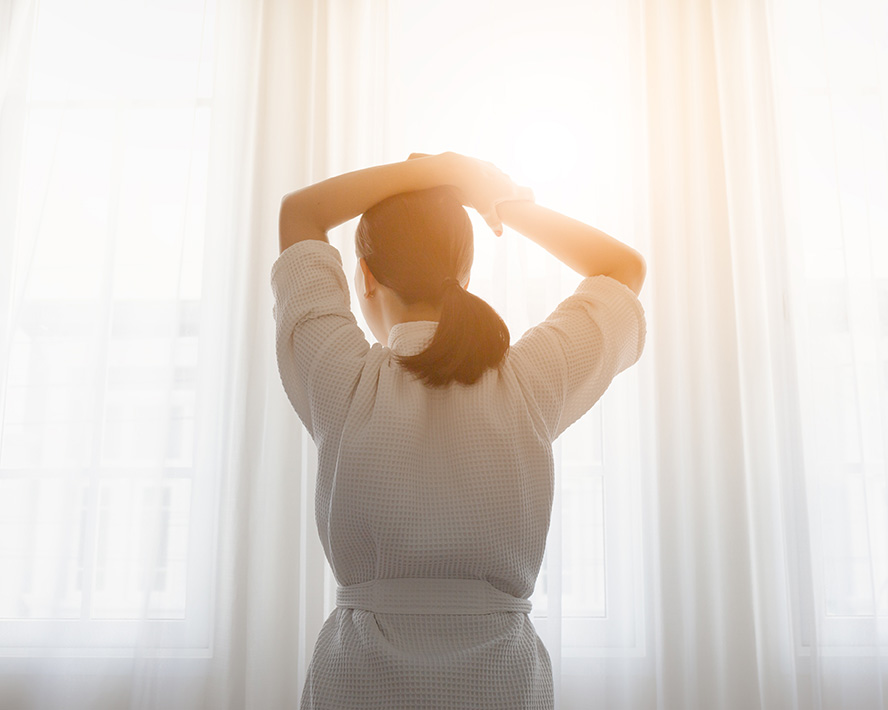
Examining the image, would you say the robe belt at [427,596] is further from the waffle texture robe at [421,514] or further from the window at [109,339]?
the window at [109,339]

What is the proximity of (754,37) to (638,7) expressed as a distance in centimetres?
35

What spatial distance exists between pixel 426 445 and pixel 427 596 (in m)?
0.16

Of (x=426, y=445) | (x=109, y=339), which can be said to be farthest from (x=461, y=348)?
(x=109, y=339)

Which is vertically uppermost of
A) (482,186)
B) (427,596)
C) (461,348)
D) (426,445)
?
(482,186)

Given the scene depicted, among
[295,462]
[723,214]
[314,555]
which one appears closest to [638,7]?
[723,214]

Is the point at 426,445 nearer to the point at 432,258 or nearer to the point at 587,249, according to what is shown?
the point at 432,258

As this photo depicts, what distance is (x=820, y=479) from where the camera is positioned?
6.66 ft

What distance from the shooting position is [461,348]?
2.77 feet

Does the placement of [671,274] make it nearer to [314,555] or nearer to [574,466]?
[574,466]

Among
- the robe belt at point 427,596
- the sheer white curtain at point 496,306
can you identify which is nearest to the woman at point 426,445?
the robe belt at point 427,596

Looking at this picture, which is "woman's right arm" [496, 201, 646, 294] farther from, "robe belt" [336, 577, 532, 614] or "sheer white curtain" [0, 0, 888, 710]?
"sheer white curtain" [0, 0, 888, 710]

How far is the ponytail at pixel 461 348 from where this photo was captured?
842mm

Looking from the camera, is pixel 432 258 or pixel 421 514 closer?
pixel 421 514

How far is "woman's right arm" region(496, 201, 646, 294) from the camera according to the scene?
1.04m
